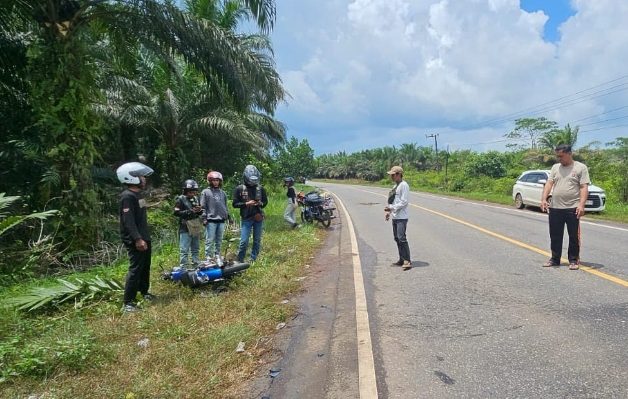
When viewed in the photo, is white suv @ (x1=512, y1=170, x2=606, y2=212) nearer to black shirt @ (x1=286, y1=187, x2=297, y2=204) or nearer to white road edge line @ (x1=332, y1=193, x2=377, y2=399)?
black shirt @ (x1=286, y1=187, x2=297, y2=204)

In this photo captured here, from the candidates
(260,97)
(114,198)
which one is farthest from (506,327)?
(114,198)

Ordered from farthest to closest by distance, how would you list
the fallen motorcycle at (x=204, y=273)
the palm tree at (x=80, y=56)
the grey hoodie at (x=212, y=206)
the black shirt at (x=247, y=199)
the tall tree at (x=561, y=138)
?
the tall tree at (x=561, y=138) < the palm tree at (x=80, y=56) < the black shirt at (x=247, y=199) < the grey hoodie at (x=212, y=206) < the fallen motorcycle at (x=204, y=273)

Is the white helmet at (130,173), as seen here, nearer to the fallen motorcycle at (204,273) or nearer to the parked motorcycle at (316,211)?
the fallen motorcycle at (204,273)

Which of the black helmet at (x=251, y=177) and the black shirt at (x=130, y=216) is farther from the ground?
the black helmet at (x=251, y=177)

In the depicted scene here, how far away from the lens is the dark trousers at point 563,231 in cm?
666

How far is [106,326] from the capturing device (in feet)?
15.2

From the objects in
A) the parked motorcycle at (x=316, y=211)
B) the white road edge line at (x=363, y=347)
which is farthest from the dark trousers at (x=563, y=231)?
the parked motorcycle at (x=316, y=211)

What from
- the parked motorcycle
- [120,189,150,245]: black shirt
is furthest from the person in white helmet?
the parked motorcycle

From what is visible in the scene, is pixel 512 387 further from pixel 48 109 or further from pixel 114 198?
pixel 114 198

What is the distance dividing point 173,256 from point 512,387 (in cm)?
660

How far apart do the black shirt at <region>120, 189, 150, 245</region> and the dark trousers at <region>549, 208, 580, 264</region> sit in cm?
574

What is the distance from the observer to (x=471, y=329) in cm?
442

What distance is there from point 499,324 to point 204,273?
3395 mm

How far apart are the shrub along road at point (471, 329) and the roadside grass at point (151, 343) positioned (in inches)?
15.3
